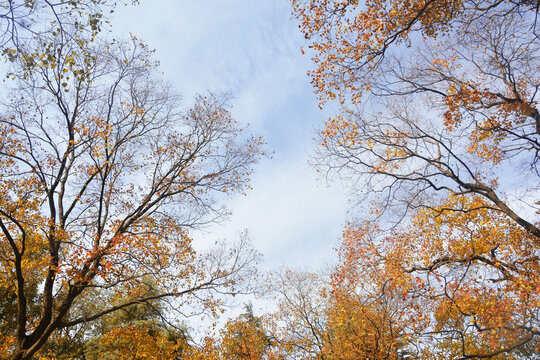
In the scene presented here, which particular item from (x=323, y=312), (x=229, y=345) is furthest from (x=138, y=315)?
(x=323, y=312)

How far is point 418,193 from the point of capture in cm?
984

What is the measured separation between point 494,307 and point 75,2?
13601mm

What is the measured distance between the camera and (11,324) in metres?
16.2

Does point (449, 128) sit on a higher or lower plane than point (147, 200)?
higher

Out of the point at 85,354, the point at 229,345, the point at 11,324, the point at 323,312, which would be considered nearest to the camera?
the point at 11,324

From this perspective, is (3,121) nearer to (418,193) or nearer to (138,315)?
(418,193)

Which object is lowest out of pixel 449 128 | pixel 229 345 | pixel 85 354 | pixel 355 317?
pixel 85 354

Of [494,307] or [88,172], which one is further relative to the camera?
[88,172]

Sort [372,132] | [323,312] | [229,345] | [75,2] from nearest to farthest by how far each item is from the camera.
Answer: [75,2] → [372,132] → [323,312] → [229,345]

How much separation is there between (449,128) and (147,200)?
1082cm

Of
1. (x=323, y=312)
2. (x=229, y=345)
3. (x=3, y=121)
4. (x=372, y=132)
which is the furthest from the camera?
(x=229, y=345)

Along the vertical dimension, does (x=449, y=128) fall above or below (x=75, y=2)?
above

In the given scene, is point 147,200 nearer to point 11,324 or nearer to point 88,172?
point 88,172

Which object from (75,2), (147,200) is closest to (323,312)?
(147,200)
